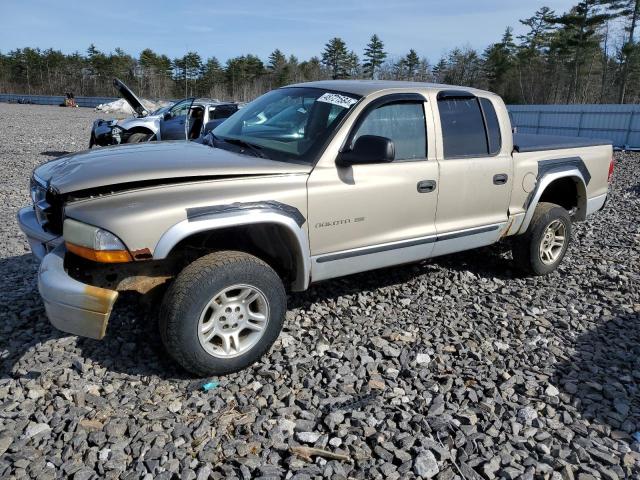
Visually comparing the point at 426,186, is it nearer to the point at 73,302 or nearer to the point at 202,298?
the point at 202,298

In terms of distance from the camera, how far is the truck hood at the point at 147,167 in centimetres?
290

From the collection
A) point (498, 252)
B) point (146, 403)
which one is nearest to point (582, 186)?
point (498, 252)

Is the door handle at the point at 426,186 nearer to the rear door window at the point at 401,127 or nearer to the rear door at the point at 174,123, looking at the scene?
the rear door window at the point at 401,127

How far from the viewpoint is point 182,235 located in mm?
2832

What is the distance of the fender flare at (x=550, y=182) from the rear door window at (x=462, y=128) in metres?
0.81

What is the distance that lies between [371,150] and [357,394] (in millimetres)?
1553

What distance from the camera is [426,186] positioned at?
3.89 m

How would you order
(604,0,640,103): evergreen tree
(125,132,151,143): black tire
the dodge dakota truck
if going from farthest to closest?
(604,0,640,103): evergreen tree
(125,132,151,143): black tire
the dodge dakota truck

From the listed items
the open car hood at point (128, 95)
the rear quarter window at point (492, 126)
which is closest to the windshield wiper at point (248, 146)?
the rear quarter window at point (492, 126)

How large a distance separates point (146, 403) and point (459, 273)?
3.31m

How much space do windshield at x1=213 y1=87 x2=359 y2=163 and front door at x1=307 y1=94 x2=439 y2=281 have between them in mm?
190

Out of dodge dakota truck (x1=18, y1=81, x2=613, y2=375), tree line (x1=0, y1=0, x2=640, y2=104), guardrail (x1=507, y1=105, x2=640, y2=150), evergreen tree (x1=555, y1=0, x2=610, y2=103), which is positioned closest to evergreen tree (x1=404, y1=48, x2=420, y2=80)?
tree line (x1=0, y1=0, x2=640, y2=104)

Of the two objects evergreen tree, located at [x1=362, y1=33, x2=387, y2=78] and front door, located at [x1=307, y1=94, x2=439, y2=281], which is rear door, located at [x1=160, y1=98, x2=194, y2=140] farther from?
evergreen tree, located at [x1=362, y1=33, x2=387, y2=78]

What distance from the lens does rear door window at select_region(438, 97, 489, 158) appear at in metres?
4.11
